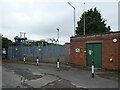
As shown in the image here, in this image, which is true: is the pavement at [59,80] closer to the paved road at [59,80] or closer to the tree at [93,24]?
the paved road at [59,80]

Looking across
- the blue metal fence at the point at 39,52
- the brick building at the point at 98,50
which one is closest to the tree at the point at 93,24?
the blue metal fence at the point at 39,52

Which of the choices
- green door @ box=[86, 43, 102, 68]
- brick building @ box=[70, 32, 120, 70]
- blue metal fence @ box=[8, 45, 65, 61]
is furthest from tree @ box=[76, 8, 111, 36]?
green door @ box=[86, 43, 102, 68]

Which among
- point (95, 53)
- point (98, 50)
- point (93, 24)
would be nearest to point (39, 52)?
point (95, 53)

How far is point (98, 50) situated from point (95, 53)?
559 millimetres

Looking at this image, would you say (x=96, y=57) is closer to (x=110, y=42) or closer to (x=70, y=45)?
(x=110, y=42)

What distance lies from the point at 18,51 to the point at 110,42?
23610mm

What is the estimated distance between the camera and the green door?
24800 mm

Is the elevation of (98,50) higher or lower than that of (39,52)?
higher

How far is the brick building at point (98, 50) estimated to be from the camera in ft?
75.2

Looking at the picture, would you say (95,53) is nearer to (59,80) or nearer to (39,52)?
(59,80)

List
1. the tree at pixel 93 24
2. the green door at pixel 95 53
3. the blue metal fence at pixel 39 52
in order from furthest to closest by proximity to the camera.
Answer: the tree at pixel 93 24
the blue metal fence at pixel 39 52
the green door at pixel 95 53

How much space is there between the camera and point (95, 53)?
83.6 ft

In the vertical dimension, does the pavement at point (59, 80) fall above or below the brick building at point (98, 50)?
below

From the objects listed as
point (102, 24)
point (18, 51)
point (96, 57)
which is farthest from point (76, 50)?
point (102, 24)
